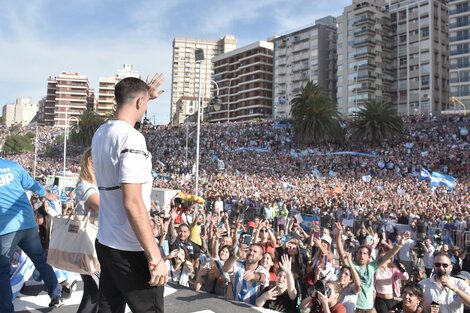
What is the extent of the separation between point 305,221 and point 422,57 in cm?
6860

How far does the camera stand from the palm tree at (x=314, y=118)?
45.9m

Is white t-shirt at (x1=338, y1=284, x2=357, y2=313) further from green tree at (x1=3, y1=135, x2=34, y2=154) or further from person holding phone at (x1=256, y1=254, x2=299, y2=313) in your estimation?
green tree at (x1=3, y1=135, x2=34, y2=154)

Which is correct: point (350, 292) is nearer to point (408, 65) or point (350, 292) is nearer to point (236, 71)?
point (408, 65)

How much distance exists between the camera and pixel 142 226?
7.55ft

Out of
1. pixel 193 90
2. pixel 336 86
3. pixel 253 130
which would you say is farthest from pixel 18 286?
pixel 193 90

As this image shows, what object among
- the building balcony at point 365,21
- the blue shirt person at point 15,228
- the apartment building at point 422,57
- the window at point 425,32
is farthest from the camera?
the building balcony at point 365,21

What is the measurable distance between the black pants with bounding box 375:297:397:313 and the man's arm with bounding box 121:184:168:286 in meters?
4.55

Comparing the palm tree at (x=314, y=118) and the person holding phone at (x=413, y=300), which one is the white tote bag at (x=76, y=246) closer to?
the person holding phone at (x=413, y=300)

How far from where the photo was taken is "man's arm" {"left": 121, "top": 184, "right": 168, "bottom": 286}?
2.29 meters

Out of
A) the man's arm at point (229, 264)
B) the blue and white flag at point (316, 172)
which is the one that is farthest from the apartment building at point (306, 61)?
the man's arm at point (229, 264)

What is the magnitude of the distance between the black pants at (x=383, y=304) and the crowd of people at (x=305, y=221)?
14mm

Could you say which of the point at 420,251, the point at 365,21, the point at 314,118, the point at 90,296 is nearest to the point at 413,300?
the point at 90,296

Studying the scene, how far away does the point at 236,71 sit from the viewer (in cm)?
10762

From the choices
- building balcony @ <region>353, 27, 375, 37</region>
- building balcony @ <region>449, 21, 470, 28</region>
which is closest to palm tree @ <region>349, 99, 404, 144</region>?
building balcony @ <region>353, 27, 375, 37</region>
